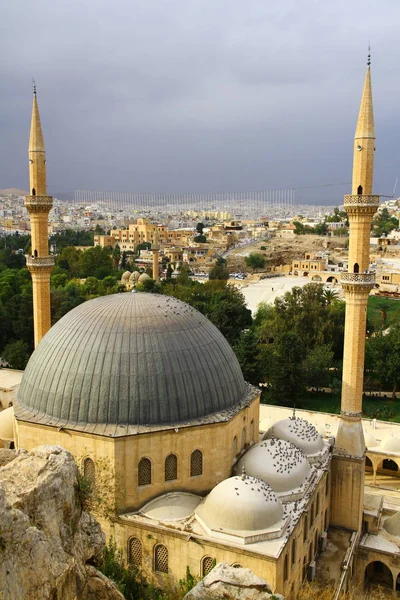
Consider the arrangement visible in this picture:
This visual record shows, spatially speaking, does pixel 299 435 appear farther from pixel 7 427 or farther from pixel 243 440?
pixel 7 427

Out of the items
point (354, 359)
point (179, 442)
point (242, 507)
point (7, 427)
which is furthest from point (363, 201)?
point (7, 427)

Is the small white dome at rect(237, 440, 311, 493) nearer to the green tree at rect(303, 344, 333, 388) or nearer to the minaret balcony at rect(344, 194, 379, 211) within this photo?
the minaret balcony at rect(344, 194, 379, 211)

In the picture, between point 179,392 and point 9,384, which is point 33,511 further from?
point 9,384

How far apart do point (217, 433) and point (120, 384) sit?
2.59 meters

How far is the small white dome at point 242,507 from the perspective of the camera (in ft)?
39.1

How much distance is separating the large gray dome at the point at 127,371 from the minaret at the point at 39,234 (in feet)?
18.1

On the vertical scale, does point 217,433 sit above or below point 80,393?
below

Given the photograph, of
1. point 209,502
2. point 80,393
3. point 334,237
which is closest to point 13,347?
point 80,393

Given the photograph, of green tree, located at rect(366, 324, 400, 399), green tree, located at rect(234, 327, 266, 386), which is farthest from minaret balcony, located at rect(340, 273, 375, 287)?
green tree, located at rect(366, 324, 400, 399)

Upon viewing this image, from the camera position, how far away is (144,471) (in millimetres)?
13016

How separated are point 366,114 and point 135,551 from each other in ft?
41.7

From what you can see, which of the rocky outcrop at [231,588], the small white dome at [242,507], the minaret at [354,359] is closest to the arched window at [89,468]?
the small white dome at [242,507]

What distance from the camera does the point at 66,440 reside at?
13039 mm

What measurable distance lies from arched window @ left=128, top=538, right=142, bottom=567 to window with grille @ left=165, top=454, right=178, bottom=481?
1.50 metres
